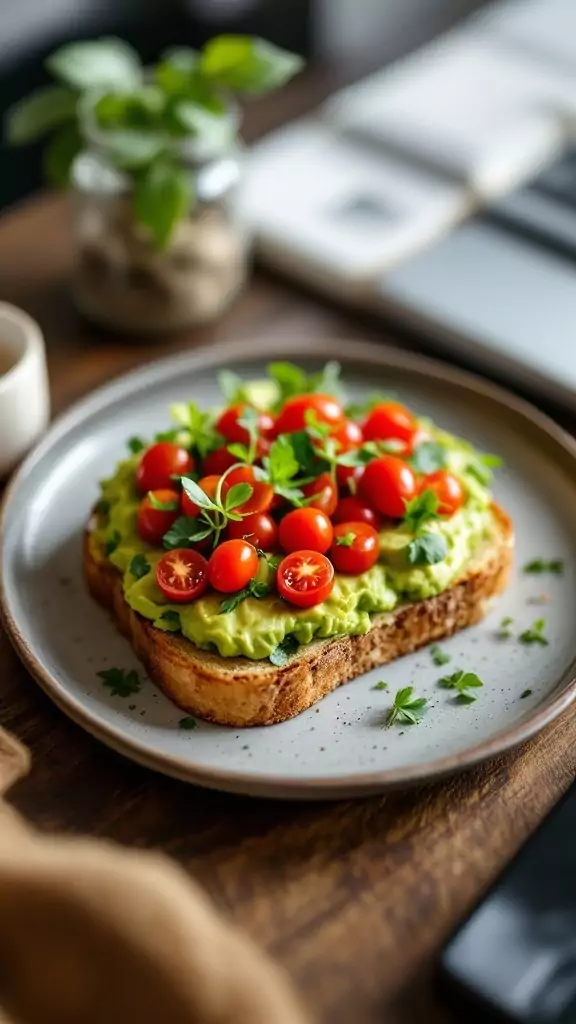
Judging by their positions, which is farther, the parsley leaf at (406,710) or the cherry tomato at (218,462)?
the cherry tomato at (218,462)

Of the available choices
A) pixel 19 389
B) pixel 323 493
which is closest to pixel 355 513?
pixel 323 493

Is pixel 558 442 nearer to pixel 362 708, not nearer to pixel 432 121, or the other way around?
pixel 362 708

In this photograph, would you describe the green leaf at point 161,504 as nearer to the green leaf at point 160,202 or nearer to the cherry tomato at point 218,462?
the cherry tomato at point 218,462

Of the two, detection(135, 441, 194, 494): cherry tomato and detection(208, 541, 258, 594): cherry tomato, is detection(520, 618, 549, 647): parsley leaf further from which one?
detection(135, 441, 194, 494): cherry tomato

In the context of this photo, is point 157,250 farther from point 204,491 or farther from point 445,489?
point 445,489

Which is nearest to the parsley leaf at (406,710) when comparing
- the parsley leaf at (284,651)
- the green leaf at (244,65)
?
the parsley leaf at (284,651)

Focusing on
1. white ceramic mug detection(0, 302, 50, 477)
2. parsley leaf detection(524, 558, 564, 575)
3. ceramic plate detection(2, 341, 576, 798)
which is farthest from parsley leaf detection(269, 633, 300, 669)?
white ceramic mug detection(0, 302, 50, 477)
